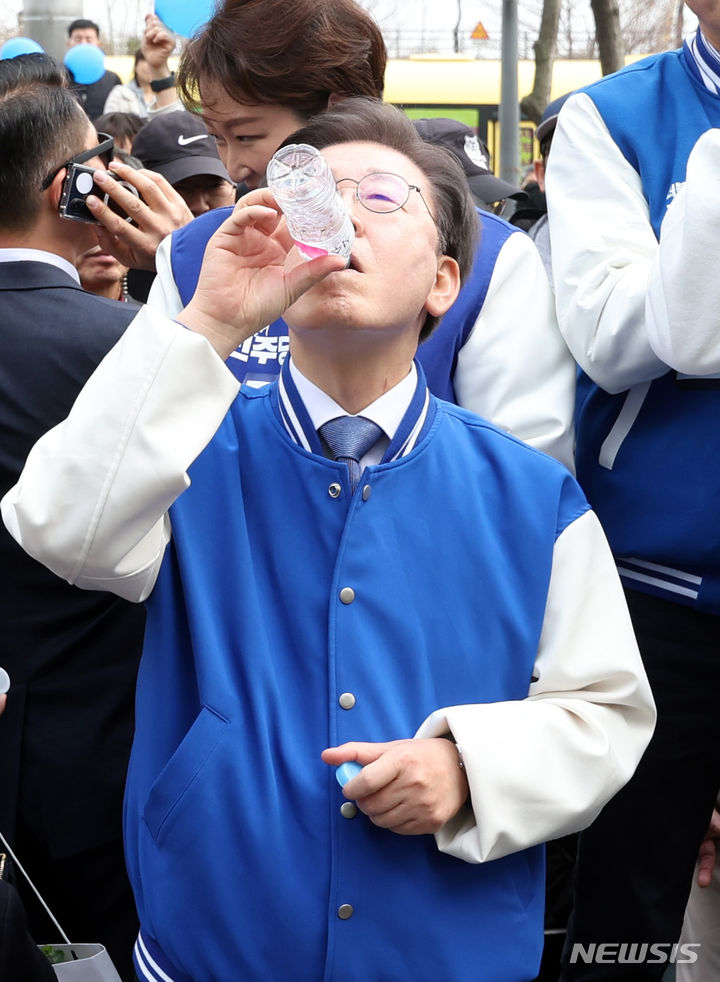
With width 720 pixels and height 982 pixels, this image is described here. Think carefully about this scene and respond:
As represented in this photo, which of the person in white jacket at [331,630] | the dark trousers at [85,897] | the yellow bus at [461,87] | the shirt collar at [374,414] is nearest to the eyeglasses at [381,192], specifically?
the person in white jacket at [331,630]

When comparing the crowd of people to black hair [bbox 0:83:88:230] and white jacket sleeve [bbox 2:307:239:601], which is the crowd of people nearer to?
white jacket sleeve [bbox 2:307:239:601]

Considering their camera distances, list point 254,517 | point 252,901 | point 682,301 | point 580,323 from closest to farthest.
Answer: point 252,901 < point 254,517 < point 682,301 < point 580,323

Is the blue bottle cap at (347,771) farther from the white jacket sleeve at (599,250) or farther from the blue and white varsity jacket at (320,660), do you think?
the white jacket sleeve at (599,250)

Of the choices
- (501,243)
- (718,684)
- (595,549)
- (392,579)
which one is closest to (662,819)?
(718,684)

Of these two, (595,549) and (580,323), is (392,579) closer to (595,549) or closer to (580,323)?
(595,549)

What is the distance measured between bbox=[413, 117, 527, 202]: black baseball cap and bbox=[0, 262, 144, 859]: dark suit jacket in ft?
2.98

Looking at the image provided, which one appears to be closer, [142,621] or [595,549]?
[595,549]

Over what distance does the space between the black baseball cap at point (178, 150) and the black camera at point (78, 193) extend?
5.20ft

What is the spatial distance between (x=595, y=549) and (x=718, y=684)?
29.4 inches

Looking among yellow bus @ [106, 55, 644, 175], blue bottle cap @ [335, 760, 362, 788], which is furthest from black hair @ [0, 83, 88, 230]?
yellow bus @ [106, 55, 644, 175]

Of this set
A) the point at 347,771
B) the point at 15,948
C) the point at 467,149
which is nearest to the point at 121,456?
the point at 347,771

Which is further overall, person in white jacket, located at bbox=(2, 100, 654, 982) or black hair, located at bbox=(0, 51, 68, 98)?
black hair, located at bbox=(0, 51, 68, 98)

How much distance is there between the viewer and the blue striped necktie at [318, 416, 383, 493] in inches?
71.1

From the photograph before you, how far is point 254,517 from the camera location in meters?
1.77
